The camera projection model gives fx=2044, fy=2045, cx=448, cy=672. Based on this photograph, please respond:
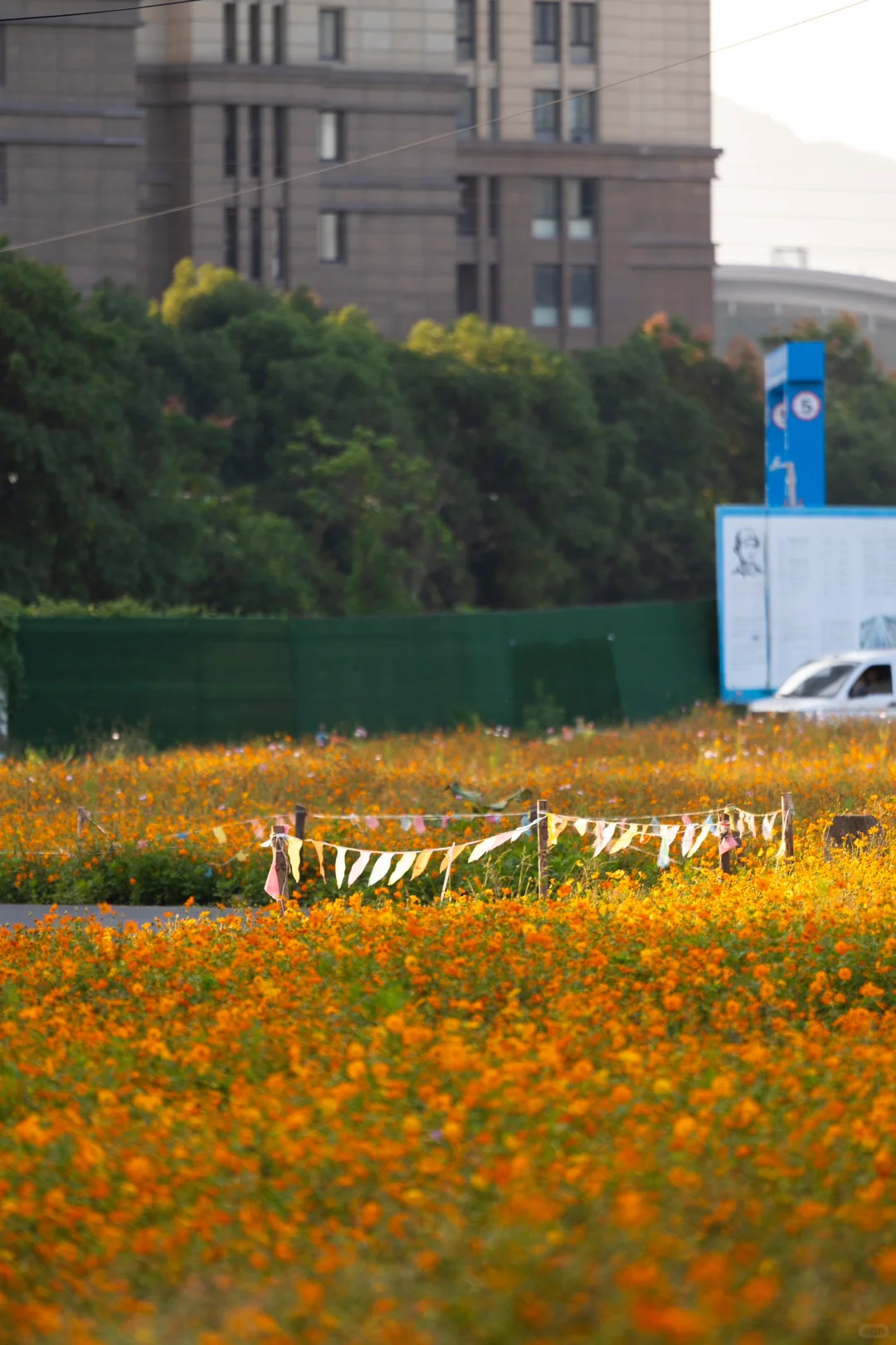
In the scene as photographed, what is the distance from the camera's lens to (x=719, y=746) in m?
22.2

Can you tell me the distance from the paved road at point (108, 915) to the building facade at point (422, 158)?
216 ft

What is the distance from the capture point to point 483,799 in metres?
17.4

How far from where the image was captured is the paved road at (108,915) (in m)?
13.9

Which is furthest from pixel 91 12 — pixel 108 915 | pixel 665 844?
pixel 665 844

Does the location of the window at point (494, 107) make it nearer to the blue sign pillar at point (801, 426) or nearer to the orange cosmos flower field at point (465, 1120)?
the blue sign pillar at point (801, 426)

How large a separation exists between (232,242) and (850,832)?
80239 millimetres

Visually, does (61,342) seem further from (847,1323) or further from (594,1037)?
(847,1323)

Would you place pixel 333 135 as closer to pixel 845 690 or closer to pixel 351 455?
pixel 351 455

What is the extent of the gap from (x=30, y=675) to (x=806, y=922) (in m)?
18.7

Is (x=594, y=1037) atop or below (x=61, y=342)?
below

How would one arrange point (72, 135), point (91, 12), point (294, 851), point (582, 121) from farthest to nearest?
point (582, 121), point (72, 135), point (91, 12), point (294, 851)

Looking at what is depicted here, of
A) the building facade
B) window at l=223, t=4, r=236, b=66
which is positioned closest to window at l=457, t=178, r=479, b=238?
the building facade

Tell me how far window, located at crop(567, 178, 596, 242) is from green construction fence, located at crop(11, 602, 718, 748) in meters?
77.2

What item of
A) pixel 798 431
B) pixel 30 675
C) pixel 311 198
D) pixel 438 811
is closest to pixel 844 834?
pixel 438 811
